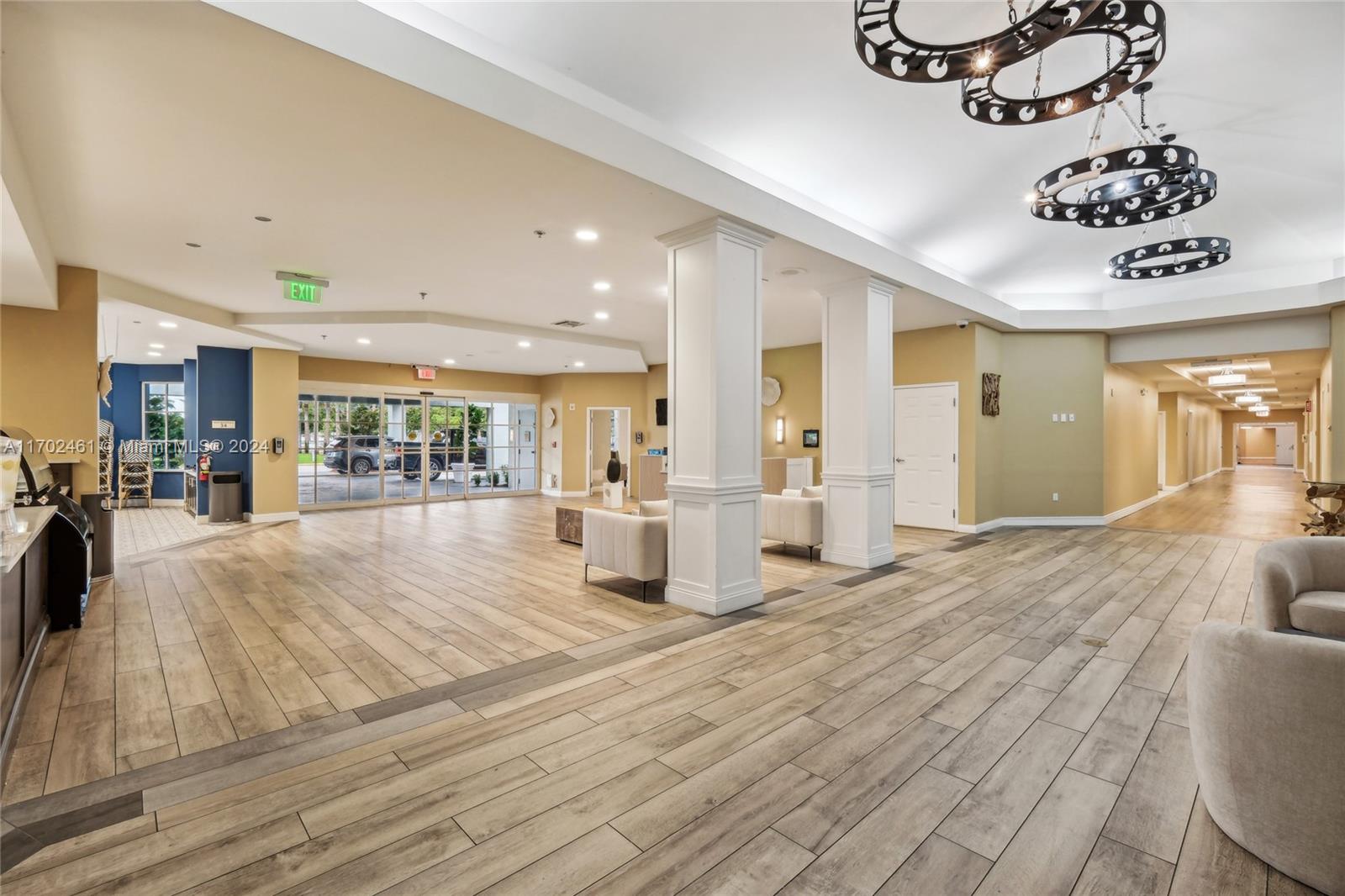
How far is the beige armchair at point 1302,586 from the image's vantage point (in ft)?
9.11

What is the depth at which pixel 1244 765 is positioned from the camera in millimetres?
1752

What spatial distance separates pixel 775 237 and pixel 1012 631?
3.28m

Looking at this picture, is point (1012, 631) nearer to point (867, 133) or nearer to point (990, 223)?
point (867, 133)

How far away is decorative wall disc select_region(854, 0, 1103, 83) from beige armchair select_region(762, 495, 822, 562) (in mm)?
3752

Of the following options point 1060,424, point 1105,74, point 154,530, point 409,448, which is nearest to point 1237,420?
point 1060,424

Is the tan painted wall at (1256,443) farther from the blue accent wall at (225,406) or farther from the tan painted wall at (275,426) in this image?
the blue accent wall at (225,406)

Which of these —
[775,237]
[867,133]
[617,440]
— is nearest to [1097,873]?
[775,237]

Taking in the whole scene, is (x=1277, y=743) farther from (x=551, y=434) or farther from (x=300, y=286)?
(x=551, y=434)

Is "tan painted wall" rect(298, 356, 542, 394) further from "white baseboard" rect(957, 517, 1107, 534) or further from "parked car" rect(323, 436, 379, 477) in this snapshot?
"white baseboard" rect(957, 517, 1107, 534)

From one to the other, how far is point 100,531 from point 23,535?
3.44 meters

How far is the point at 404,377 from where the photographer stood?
11.9 metres

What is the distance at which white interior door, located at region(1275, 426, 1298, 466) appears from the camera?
26.8 meters

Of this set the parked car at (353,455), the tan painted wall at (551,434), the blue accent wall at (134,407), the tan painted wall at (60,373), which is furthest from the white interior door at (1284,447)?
the blue accent wall at (134,407)

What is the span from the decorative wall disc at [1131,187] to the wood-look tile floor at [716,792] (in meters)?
3.12
